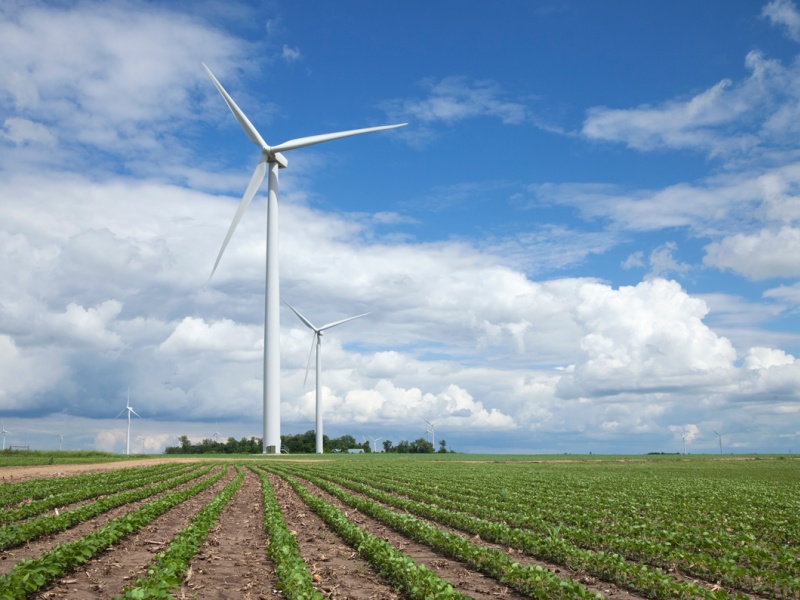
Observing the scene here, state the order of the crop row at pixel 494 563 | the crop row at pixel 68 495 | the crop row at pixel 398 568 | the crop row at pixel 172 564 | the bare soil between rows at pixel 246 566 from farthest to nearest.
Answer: the crop row at pixel 68 495 < the bare soil between rows at pixel 246 566 < the crop row at pixel 494 563 < the crop row at pixel 398 568 < the crop row at pixel 172 564

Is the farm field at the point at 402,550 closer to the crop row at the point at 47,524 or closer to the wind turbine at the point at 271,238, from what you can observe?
the crop row at the point at 47,524

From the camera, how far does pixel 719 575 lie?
15961 mm

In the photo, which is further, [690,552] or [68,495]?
[68,495]

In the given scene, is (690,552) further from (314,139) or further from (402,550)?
(314,139)

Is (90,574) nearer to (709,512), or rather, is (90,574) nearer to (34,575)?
(34,575)

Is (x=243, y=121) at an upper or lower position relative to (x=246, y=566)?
upper

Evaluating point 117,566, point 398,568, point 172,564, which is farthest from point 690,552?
point 117,566

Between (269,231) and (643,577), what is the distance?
85427 millimetres

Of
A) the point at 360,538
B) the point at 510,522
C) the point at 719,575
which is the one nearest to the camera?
the point at 719,575

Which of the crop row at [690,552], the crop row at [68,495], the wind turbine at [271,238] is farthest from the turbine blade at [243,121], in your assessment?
the crop row at [690,552]

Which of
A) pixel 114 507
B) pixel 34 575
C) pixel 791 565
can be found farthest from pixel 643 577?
pixel 114 507

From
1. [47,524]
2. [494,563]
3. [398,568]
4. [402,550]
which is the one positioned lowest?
[402,550]

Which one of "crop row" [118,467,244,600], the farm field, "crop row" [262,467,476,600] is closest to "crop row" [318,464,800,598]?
the farm field

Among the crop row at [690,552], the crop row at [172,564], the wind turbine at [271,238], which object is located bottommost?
the crop row at [690,552]
